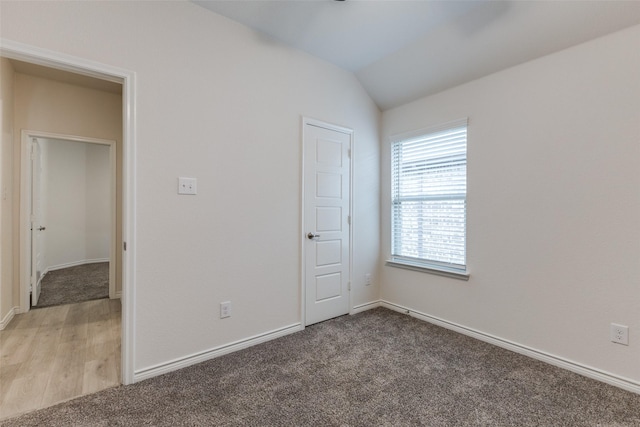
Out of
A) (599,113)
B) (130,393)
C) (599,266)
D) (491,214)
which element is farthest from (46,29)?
(599,266)

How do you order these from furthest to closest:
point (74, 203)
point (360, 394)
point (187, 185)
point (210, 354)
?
point (74, 203) < point (210, 354) < point (187, 185) < point (360, 394)

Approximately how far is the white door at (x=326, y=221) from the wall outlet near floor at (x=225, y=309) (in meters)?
0.77

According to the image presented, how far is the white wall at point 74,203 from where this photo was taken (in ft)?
17.4

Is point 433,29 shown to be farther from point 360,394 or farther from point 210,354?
point 210,354

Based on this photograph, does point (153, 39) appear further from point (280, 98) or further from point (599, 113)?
point (599, 113)

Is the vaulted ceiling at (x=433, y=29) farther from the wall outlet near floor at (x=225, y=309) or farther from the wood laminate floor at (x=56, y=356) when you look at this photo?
the wood laminate floor at (x=56, y=356)

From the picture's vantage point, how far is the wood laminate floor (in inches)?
72.6

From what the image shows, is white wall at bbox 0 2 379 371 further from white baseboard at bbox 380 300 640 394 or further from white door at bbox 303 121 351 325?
white baseboard at bbox 380 300 640 394

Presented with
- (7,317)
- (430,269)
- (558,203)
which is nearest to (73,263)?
(7,317)

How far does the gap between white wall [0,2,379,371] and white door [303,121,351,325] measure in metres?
0.13

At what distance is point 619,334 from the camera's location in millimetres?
1969

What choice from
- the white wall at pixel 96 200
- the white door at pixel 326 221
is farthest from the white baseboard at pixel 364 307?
the white wall at pixel 96 200

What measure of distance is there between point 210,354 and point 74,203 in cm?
528

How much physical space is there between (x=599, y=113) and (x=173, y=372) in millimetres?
3499
